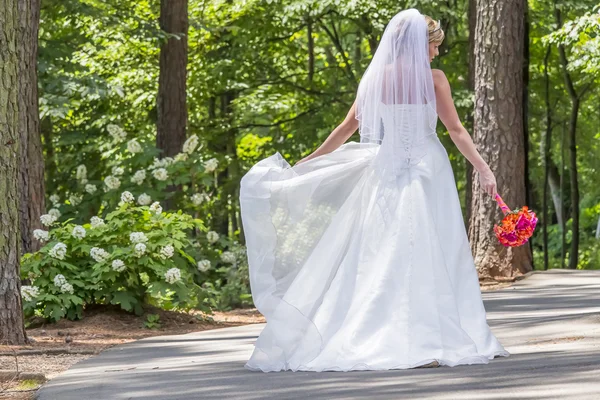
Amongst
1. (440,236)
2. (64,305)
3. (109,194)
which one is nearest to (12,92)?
(64,305)

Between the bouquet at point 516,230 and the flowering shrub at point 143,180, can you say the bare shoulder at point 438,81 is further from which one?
the flowering shrub at point 143,180

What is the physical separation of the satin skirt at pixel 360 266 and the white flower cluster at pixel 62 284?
172 inches

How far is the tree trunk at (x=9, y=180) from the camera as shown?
31.7 ft

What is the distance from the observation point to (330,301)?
290 inches

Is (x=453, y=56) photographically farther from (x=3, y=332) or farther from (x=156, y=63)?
(x=3, y=332)

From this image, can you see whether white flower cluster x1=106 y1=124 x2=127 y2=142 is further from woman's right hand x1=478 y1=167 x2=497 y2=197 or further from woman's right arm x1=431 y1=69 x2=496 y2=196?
woman's right hand x1=478 y1=167 x2=497 y2=197

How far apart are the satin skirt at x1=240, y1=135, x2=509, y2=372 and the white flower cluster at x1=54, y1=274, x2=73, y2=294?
14.3 ft

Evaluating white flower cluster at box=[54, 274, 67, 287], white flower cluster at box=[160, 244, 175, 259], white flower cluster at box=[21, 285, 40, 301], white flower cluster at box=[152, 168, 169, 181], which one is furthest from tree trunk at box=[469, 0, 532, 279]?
white flower cluster at box=[21, 285, 40, 301]

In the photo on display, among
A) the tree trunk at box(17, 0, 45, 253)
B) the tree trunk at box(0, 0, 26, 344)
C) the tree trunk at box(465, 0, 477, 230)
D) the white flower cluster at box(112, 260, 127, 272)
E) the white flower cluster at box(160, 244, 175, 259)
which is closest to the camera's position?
the tree trunk at box(0, 0, 26, 344)

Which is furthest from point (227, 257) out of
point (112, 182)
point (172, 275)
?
point (172, 275)

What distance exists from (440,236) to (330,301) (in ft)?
2.83

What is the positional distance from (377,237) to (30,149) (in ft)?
25.1

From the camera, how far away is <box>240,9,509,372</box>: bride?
280 inches

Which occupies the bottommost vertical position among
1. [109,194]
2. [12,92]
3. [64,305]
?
[64,305]
